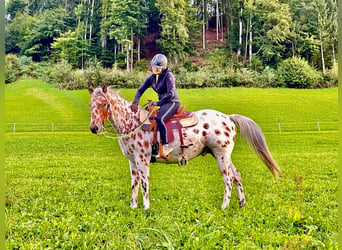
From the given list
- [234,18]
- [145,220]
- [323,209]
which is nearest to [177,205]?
[145,220]

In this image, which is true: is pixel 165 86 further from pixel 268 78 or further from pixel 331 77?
pixel 331 77

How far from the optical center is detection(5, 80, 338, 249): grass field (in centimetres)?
360

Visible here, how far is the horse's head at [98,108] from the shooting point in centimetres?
410

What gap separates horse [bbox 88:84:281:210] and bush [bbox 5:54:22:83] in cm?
380

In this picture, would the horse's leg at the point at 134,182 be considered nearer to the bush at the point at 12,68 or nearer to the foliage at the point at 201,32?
the foliage at the point at 201,32

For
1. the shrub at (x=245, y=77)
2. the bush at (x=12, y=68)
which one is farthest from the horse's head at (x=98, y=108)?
the bush at (x=12, y=68)

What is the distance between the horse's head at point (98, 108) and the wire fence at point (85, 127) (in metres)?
3.01

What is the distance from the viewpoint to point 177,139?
173 inches

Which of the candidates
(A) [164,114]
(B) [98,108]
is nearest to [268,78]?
(A) [164,114]

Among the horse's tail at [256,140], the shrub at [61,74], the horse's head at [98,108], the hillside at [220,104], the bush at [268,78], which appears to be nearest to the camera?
the horse's head at [98,108]

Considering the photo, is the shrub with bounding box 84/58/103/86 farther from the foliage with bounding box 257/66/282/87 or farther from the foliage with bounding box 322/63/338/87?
the foliage with bounding box 322/63/338/87

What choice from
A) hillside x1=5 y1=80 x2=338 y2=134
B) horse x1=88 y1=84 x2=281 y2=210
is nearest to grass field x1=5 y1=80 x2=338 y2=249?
hillside x1=5 y1=80 x2=338 y2=134

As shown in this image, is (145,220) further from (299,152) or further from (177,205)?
(299,152)

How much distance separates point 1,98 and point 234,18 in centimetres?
501
